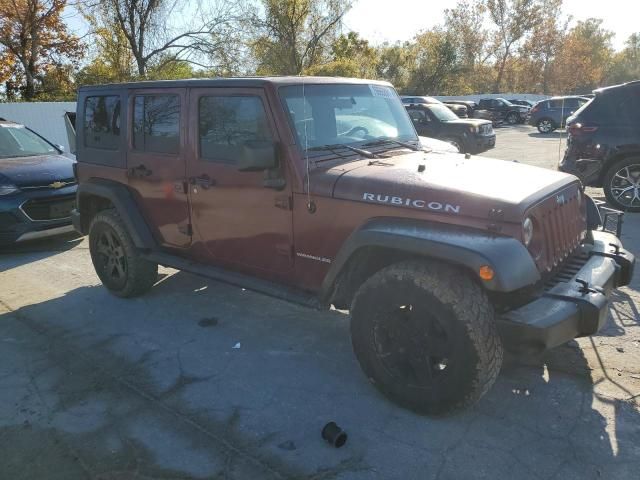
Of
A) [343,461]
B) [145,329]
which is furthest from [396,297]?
[145,329]

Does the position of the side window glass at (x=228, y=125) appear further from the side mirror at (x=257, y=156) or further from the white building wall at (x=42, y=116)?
the white building wall at (x=42, y=116)

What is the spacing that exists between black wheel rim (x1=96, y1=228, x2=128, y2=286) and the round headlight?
141 inches

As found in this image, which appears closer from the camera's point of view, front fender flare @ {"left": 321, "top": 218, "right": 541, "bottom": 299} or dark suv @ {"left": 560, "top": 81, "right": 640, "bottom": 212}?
front fender flare @ {"left": 321, "top": 218, "right": 541, "bottom": 299}

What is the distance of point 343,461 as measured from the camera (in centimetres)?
275

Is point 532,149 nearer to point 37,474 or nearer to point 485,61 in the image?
point 37,474

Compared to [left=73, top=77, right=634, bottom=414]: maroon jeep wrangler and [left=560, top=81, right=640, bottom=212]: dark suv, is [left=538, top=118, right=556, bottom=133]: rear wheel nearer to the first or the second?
[left=560, top=81, right=640, bottom=212]: dark suv

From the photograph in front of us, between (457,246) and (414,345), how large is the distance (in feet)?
2.13

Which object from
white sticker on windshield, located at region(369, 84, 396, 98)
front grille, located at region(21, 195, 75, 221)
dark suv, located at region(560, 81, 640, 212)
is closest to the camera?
white sticker on windshield, located at region(369, 84, 396, 98)

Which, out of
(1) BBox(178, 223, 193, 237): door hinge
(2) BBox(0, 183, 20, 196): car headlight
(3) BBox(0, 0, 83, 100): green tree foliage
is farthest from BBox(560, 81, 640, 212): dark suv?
(3) BBox(0, 0, 83, 100): green tree foliage

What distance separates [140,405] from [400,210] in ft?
6.63

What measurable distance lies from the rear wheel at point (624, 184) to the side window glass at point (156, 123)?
20.3 ft

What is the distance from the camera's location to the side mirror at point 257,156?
130 inches

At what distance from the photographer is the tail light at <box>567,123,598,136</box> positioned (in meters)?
7.59

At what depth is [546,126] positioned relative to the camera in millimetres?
23469
